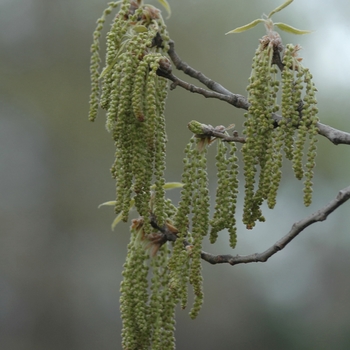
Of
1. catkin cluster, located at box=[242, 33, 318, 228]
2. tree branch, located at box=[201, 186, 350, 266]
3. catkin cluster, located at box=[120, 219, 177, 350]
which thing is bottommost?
catkin cluster, located at box=[120, 219, 177, 350]

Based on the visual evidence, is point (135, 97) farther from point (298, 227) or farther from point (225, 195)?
point (298, 227)

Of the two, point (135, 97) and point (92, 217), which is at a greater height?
point (135, 97)

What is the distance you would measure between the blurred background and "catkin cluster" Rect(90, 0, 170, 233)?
372cm

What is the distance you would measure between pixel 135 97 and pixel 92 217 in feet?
13.7

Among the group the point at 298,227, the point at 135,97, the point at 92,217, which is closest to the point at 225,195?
the point at 298,227

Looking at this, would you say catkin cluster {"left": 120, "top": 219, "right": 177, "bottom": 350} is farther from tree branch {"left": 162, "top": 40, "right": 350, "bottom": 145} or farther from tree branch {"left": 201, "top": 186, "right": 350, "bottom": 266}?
tree branch {"left": 162, "top": 40, "right": 350, "bottom": 145}

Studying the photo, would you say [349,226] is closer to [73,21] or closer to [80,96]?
[80,96]

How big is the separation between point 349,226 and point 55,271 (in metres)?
2.64

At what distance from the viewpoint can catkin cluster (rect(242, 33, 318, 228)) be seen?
3.10ft

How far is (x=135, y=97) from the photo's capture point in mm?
923

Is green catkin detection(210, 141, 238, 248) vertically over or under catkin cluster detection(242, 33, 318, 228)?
under

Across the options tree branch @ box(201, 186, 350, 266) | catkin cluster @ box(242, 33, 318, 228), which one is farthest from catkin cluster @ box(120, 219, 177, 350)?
catkin cluster @ box(242, 33, 318, 228)

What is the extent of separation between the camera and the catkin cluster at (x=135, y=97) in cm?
94

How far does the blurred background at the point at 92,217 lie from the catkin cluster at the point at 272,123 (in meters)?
3.72
